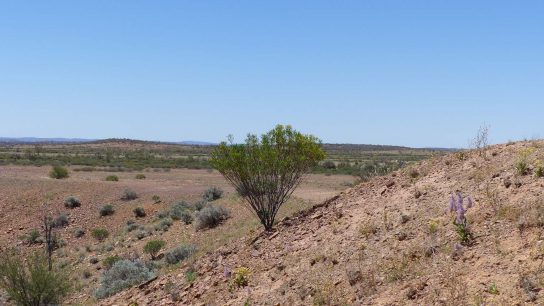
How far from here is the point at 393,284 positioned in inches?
264

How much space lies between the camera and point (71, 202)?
34281mm

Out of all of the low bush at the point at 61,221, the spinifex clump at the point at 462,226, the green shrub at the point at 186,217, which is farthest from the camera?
the low bush at the point at 61,221

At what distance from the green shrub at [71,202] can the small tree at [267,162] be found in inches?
960

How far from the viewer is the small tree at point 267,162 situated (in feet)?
43.4

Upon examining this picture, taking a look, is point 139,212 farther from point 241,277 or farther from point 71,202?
point 241,277

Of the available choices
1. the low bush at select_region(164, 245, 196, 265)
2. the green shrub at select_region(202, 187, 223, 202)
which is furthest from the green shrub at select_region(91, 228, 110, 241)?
the low bush at select_region(164, 245, 196, 265)

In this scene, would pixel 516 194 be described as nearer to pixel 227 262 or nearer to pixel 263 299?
pixel 263 299

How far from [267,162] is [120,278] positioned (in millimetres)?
6581

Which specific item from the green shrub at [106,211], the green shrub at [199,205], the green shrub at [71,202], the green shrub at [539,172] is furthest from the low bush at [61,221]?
the green shrub at [539,172]

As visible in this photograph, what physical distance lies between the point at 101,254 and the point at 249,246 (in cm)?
1504

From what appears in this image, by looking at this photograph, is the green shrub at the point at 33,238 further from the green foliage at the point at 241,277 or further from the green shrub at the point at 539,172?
the green shrub at the point at 539,172

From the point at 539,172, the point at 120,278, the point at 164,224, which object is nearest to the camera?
the point at 539,172

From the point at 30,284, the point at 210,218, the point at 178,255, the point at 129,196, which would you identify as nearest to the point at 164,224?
the point at 210,218

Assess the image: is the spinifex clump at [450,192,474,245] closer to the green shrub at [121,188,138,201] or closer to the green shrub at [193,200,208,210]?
the green shrub at [193,200,208,210]
